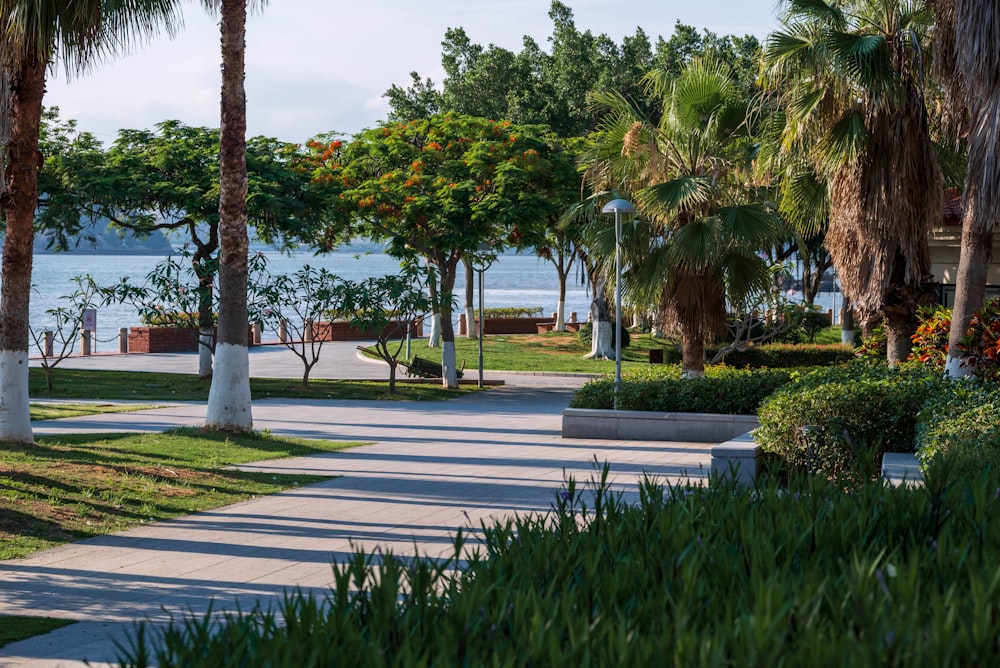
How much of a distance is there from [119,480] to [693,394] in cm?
867

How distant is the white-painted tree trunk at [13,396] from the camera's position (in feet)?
39.2

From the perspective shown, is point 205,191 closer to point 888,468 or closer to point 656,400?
point 656,400

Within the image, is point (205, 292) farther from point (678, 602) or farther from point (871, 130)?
point (678, 602)

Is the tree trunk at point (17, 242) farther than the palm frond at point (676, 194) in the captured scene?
No

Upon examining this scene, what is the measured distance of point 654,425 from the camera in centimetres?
1580

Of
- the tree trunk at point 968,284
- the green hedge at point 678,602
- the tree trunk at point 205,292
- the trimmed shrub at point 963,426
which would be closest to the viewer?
the green hedge at point 678,602

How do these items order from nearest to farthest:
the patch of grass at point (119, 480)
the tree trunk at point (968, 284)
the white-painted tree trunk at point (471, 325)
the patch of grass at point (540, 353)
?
the patch of grass at point (119, 480) < the tree trunk at point (968, 284) < the patch of grass at point (540, 353) < the white-painted tree trunk at point (471, 325)

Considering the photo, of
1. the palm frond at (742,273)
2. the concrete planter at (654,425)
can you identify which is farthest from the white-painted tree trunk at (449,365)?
the palm frond at (742,273)

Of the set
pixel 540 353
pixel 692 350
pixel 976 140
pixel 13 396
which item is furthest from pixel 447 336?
pixel 976 140

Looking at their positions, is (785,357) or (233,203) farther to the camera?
(785,357)

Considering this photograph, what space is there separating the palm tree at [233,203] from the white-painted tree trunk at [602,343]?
1849 centimetres

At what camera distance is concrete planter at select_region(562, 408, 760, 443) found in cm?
1541

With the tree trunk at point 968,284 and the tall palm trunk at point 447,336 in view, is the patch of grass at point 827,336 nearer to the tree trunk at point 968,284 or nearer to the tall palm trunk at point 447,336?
the tall palm trunk at point 447,336

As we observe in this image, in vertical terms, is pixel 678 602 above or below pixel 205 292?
below
